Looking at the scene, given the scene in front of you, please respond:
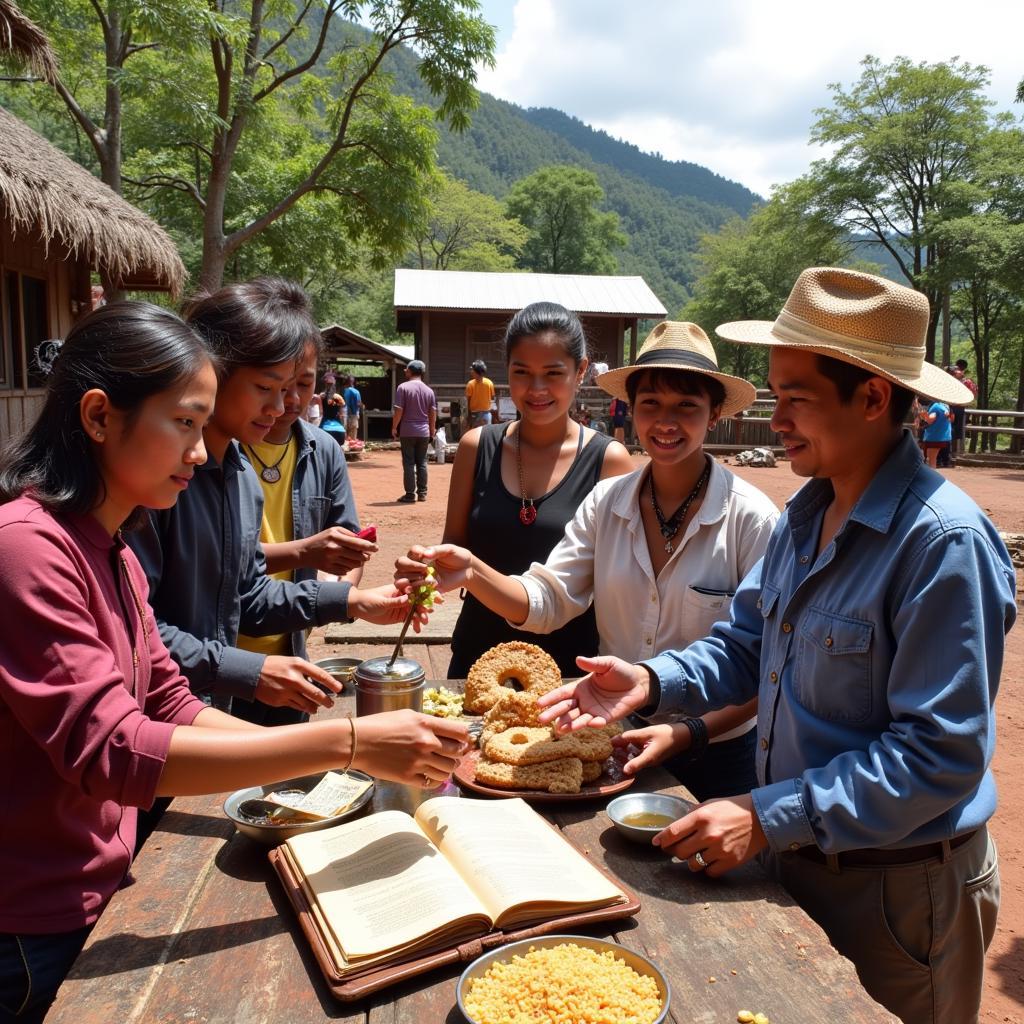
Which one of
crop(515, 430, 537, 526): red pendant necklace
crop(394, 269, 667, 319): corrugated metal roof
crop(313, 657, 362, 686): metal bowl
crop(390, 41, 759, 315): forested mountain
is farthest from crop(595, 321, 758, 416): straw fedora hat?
crop(390, 41, 759, 315): forested mountain

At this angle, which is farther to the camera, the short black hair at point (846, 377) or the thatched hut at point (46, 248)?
the thatched hut at point (46, 248)

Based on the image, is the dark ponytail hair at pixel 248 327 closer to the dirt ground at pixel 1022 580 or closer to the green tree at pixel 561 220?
the dirt ground at pixel 1022 580

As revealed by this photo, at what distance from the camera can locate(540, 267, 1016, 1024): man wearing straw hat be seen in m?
1.61

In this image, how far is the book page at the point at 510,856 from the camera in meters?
1.52

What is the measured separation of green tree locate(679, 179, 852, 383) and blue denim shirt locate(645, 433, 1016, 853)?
123 feet

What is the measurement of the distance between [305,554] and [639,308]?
22889 millimetres

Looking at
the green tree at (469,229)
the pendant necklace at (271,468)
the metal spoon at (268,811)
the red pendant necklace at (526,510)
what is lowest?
the metal spoon at (268,811)

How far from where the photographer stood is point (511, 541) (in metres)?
3.39

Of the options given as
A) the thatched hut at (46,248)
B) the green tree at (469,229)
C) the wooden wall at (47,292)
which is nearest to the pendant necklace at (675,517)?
the thatched hut at (46,248)

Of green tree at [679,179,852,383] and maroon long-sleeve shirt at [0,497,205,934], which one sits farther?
green tree at [679,179,852,383]

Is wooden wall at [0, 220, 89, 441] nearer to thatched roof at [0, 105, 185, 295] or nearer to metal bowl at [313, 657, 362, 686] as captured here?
thatched roof at [0, 105, 185, 295]

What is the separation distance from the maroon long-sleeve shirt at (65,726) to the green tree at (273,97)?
1331 centimetres

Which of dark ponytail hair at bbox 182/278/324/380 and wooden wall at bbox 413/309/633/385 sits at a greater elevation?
wooden wall at bbox 413/309/633/385

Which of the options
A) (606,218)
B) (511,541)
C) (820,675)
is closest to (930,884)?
(820,675)
